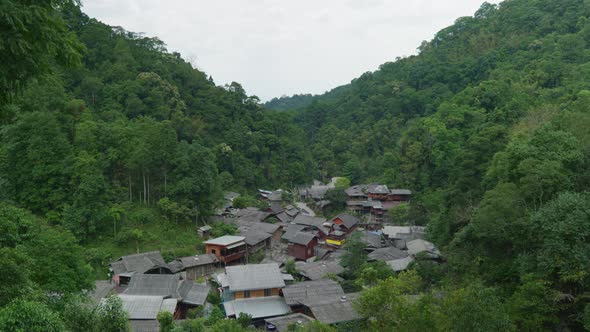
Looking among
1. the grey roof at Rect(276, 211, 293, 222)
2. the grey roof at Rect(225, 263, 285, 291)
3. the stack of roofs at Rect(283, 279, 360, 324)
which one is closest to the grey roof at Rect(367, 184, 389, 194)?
the grey roof at Rect(276, 211, 293, 222)

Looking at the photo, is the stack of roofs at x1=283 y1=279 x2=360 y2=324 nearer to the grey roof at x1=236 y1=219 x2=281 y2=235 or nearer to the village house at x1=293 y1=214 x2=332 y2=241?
the grey roof at x1=236 y1=219 x2=281 y2=235

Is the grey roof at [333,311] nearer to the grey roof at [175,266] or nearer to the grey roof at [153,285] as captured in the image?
the grey roof at [153,285]

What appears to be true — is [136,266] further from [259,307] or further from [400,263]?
[400,263]

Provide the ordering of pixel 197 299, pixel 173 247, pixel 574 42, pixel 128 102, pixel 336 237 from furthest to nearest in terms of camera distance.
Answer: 1. pixel 574 42
2. pixel 128 102
3. pixel 336 237
4. pixel 173 247
5. pixel 197 299

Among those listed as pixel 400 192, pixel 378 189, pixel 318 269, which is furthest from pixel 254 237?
pixel 400 192

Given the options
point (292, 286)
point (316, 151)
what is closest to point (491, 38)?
point (316, 151)

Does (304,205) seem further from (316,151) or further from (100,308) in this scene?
(100,308)
